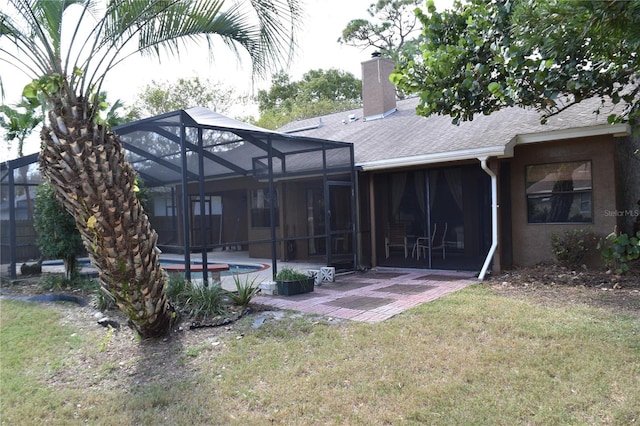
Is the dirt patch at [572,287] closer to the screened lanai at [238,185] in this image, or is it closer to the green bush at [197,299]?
the screened lanai at [238,185]

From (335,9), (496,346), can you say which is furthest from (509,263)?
(335,9)

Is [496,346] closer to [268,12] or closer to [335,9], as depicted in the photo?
[335,9]

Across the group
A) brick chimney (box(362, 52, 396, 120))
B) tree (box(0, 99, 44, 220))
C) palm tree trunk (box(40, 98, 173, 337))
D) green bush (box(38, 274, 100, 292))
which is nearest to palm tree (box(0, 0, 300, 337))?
palm tree trunk (box(40, 98, 173, 337))

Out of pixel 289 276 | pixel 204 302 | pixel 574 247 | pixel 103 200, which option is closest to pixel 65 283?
pixel 204 302

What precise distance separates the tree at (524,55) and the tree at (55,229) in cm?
743

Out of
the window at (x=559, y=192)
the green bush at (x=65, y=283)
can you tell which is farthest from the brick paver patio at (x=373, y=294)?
the green bush at (x=65, y=283)

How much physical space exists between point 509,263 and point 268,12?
701 centimetres

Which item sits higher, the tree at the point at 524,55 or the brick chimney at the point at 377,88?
the brick chimney at the point at 377,88

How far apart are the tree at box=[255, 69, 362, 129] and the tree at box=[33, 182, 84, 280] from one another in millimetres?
23078

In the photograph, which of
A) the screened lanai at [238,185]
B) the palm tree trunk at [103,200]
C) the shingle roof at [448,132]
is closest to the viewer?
the palm tree trunk at [103,200]

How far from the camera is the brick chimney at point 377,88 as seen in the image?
14.6m

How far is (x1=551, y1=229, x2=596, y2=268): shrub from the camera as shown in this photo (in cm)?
846

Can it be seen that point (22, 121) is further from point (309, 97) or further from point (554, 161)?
point (309, 97)

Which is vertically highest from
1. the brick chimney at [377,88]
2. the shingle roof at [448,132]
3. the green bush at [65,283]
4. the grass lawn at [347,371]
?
the brick chimney at [377,88]
